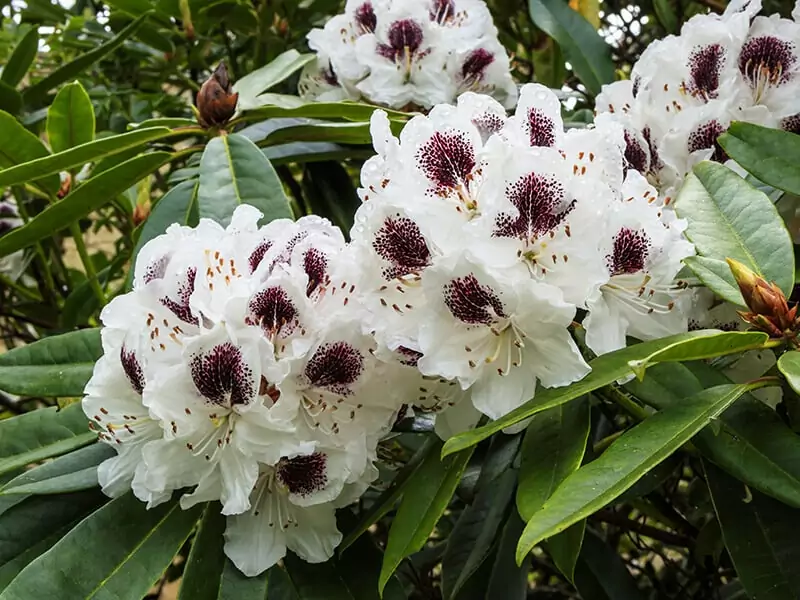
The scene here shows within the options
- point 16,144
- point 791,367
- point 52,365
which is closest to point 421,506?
point 791,367

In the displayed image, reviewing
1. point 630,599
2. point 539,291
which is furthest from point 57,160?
point 630,599

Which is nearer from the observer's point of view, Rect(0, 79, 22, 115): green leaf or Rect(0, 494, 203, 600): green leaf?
Rect(0, 494, 203, 600): green leaf

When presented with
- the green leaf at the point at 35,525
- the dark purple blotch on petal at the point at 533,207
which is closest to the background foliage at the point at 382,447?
the green leaf at the point at 35,525

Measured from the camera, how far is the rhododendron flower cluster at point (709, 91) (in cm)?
78

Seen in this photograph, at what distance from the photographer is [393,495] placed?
65 centimetres

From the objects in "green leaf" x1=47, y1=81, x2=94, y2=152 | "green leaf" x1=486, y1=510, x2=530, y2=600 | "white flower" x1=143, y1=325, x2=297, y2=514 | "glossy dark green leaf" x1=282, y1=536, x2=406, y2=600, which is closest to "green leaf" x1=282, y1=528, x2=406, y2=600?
"glossy dark green leaf" x1=282, y1=536, x2=406, y2=600

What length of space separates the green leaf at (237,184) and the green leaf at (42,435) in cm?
23

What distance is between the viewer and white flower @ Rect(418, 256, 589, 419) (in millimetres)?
554

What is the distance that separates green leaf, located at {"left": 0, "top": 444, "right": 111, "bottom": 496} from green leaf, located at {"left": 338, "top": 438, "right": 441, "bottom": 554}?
22 centimetres

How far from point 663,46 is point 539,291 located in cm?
42

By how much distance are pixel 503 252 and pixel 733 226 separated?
22 centimetres

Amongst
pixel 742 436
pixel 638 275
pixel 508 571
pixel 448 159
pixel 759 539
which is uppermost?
pixel 448 159

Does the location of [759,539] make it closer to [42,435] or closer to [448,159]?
[448,159]

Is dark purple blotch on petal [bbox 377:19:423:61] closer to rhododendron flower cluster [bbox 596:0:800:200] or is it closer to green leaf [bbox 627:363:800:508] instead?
rhododendron flower cluster [bbox 596:0:800:200]
